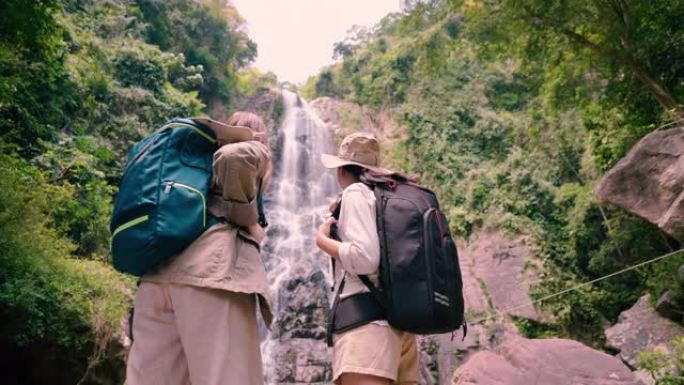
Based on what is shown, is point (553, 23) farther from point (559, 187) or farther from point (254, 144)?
point (254, 144)

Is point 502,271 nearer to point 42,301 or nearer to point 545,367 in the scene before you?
point 545,367

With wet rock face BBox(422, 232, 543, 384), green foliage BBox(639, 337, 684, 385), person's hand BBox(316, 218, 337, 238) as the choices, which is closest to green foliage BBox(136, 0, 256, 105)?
wet rock face BBox(422, 232, 543, 384)

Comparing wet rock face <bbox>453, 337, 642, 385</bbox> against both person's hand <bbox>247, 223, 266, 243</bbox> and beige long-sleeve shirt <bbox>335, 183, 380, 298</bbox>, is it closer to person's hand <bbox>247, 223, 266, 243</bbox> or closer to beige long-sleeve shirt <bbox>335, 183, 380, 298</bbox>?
A: beige long-sleeve shirt <bbox>335, 183, 380, 298</bbox>

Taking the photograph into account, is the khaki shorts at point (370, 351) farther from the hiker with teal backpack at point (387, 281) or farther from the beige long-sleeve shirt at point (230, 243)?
the beige long-sleeve shirt at point (230, 243)

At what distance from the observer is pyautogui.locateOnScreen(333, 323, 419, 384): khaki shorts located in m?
1.82

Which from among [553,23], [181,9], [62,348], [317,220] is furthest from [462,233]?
[181,9]

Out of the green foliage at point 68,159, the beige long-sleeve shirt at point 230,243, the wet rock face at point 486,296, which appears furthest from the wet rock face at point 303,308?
the beige long-sleeve shirt at point 230,243

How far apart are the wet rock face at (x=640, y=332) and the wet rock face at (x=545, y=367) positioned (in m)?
2.20

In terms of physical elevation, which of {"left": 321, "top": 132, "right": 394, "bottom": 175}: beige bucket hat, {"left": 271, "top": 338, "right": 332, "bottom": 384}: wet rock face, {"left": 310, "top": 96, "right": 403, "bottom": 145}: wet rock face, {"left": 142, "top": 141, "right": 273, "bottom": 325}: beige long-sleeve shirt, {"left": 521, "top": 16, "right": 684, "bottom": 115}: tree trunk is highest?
{"left": 310, "top": 96, "right": 403, "bottom": 145}: wet rock face

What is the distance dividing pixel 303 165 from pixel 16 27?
11722 mm

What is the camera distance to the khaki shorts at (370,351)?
1819mm

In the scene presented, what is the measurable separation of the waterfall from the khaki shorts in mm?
7391

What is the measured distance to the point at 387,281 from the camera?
1.90 m

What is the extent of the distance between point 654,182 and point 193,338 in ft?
19.1
